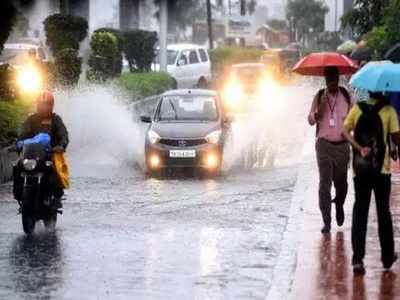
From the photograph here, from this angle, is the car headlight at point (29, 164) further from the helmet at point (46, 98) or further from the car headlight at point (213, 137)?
the car headlight at point (213, 137)

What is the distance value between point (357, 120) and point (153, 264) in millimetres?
2636

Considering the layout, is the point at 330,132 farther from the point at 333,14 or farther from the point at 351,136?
the point at 333,14

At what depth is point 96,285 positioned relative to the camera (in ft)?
36.3

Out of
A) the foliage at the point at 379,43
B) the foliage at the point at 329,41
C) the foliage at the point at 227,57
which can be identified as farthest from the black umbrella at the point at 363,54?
the foliage at the point at 329,41

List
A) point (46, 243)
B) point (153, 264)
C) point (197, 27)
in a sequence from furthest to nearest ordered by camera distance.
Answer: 1. point (197, 27)
2. point (46, 243)
3. point (153, 264)

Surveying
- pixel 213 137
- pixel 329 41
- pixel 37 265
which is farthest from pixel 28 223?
pixel 329 41

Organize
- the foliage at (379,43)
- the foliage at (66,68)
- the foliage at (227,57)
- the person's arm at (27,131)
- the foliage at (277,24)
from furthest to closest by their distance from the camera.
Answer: the foliage at (277,24) → the foliage at (227,57) → the foliage at (66,68) → the foliage at (379,43) → the person's arm at (27,131)

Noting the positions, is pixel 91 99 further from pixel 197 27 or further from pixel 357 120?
pixel 197 27

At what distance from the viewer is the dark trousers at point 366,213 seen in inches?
436

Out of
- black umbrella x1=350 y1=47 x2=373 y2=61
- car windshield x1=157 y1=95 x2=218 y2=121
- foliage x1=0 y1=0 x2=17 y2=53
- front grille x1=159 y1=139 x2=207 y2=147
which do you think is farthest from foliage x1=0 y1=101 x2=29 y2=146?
black umbrella x1=350 y1=47 x2=373 y2=61

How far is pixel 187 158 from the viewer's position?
21.2 m

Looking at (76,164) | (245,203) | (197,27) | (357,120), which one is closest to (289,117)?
(76,164)

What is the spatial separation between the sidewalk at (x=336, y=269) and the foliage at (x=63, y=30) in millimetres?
17681

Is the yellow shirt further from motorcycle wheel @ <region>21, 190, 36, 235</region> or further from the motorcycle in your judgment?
motorcycle wheel @ <region>21, 190, 36, 235</region>
